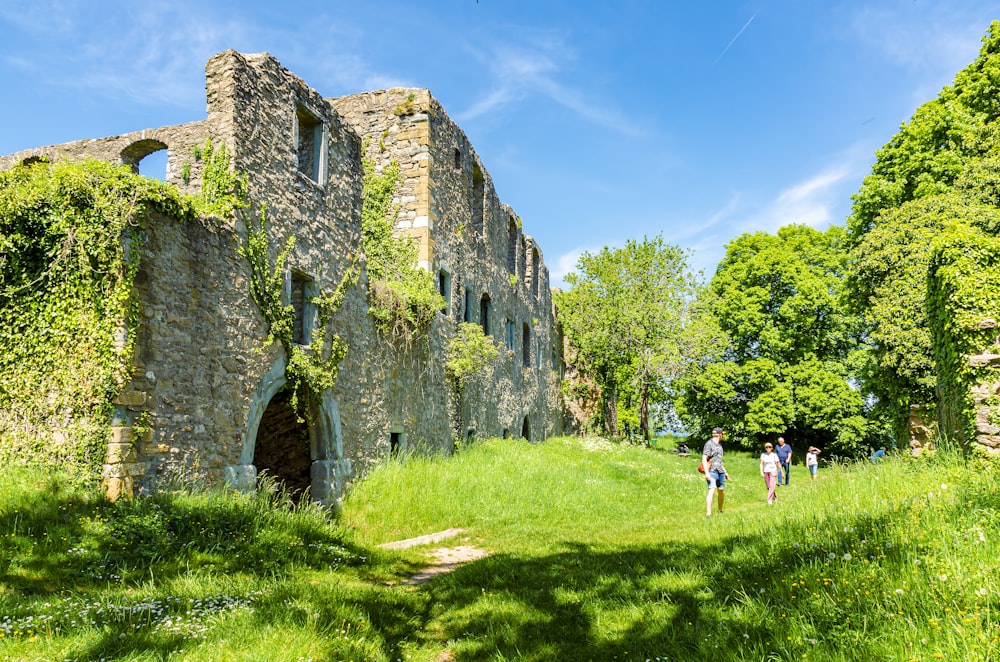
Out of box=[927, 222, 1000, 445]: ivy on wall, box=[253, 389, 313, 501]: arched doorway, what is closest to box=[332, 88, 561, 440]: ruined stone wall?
box=[253, 389, 313, 501]: arched doorway

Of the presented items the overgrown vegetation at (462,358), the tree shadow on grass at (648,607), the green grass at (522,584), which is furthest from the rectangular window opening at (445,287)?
the tree shadow on grass at (648,607)

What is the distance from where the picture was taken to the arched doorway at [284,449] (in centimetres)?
1056

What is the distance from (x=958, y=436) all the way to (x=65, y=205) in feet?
37.2

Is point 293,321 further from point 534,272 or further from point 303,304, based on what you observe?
point 534,272

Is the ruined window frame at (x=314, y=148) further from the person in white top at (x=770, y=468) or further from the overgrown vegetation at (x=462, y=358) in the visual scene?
the person in white top at (x=770, y=468)

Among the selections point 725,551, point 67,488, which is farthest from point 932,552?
point 67,488

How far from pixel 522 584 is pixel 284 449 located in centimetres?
648

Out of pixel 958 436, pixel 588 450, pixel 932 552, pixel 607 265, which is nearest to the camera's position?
pixel 932 552

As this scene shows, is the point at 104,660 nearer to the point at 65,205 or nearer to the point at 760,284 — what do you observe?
the point at 65,205

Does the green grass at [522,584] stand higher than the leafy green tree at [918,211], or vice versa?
the leafy green tree at [918,211]

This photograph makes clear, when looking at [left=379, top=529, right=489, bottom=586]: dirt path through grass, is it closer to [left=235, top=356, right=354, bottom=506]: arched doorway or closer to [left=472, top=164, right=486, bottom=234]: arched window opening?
[left=235, top=356, right=354, bottom=506]: arched doorway

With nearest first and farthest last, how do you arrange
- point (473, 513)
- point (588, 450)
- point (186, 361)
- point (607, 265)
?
1. point (186, 361)
2. point (473, 513)
3. point (588, 450)
4. point (607, 265)

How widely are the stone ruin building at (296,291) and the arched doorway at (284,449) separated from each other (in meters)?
0.03

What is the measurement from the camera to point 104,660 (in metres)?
3.31
